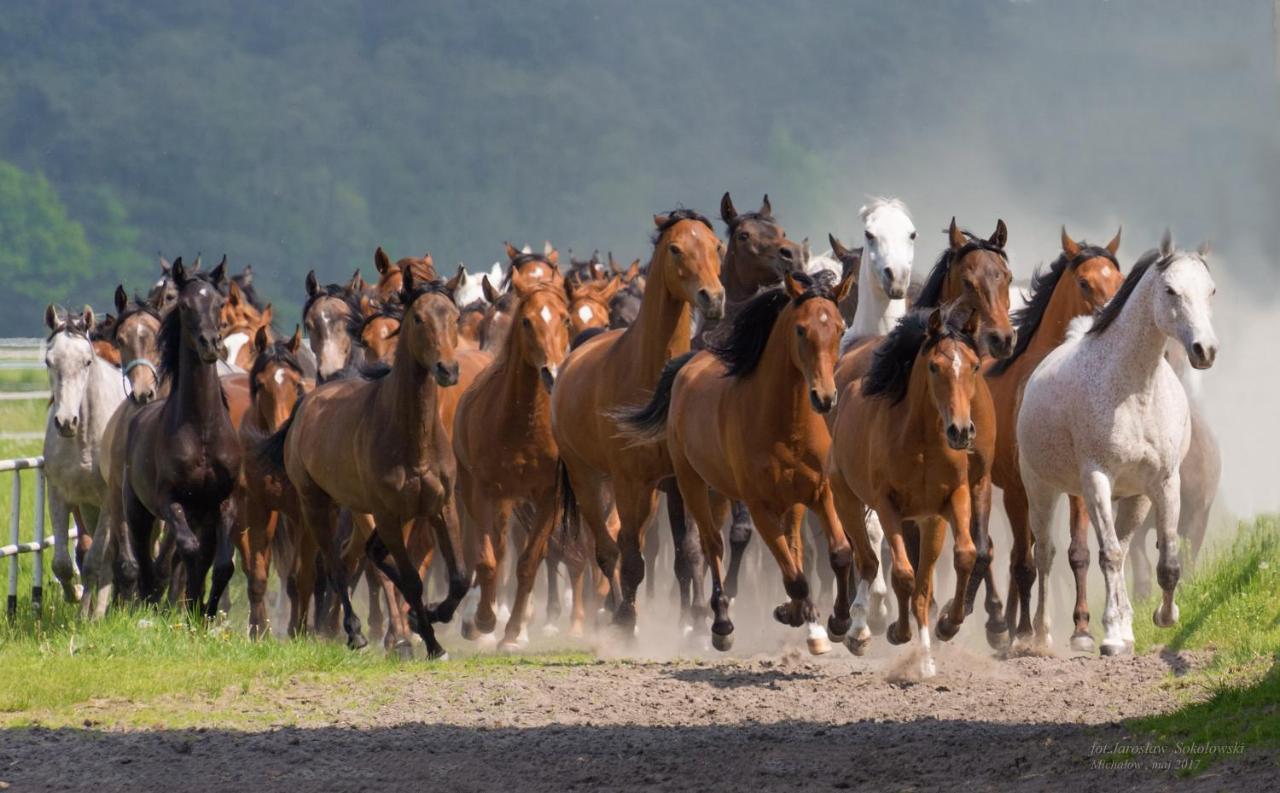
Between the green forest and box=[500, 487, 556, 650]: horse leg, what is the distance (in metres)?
49.7

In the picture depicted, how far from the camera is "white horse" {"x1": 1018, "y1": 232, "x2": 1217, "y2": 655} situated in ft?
33.3

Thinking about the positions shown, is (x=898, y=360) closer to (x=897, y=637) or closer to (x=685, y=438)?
(x=897, y=637)

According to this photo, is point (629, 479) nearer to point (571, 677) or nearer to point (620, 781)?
point (571, 677)

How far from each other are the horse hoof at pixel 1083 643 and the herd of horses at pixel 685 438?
0.02 meters

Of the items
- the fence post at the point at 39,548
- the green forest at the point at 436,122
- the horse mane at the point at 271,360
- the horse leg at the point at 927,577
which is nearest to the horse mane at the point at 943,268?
the horse leg at the point at 927,577

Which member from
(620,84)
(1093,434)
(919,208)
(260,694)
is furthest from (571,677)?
(620,84)

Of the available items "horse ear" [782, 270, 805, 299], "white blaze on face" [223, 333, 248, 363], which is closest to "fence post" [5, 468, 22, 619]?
"white blaze on face" [223, 333, 248, 363]

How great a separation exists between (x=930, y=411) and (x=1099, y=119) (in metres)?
2.77

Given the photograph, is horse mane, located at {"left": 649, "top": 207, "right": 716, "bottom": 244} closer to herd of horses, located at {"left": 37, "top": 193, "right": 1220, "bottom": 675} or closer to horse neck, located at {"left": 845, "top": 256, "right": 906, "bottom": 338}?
herd of horses, located at {"left": 37, "top": 193, "right": 1220, "bottom": 675}

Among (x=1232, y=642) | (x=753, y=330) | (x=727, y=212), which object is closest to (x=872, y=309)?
(x=727, y=212)

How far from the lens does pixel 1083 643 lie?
1062 cm

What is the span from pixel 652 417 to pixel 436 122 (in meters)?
86.1

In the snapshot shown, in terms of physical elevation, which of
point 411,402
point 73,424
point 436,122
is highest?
point 436,122

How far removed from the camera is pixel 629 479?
12.0 m
